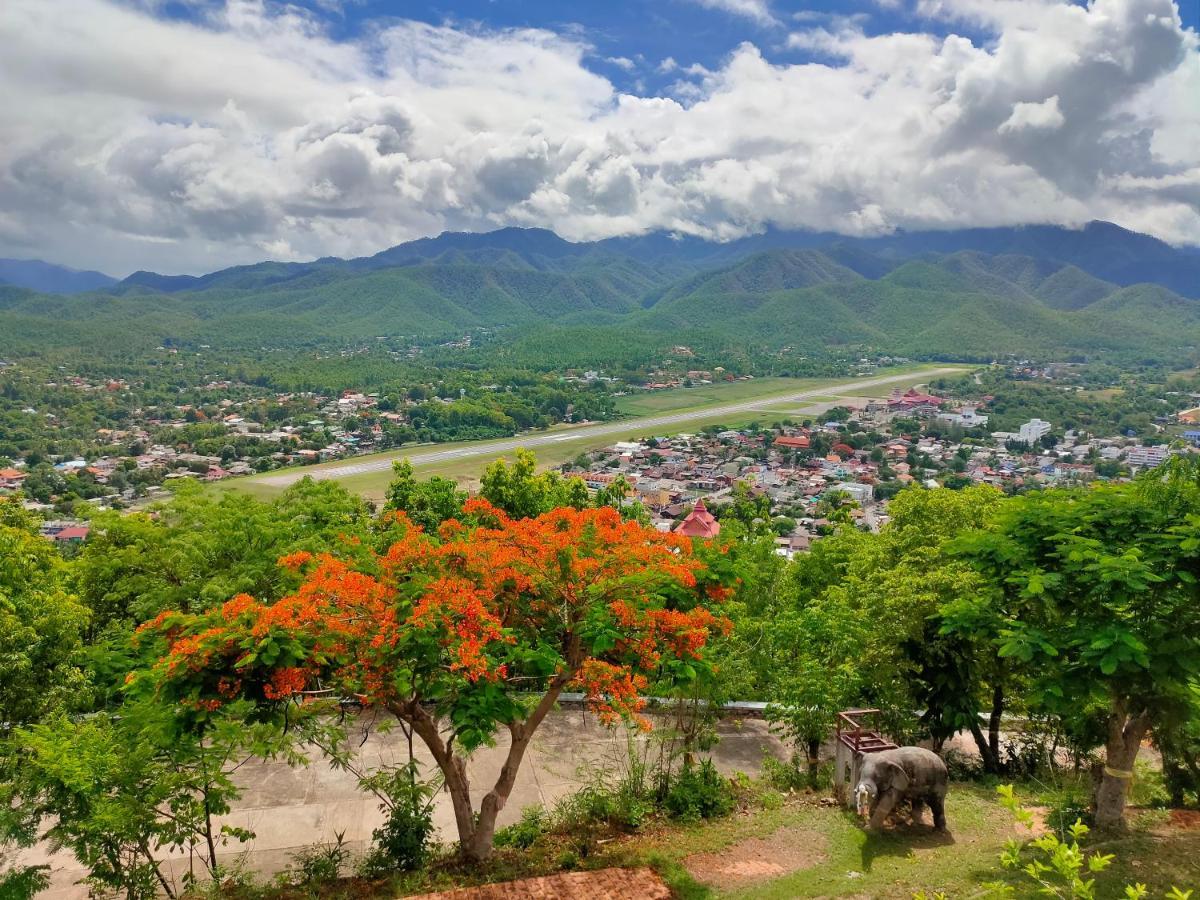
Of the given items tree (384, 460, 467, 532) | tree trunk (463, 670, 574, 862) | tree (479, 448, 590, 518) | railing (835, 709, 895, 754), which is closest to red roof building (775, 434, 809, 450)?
tree (479, 448, 590, 518)

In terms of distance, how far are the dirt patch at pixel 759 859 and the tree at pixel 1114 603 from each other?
298 cm

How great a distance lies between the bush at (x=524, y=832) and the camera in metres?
8.73

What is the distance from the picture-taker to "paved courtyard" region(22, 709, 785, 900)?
9.39 metres

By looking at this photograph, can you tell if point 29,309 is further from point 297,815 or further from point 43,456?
point 297,815

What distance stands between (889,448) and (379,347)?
126582 mm

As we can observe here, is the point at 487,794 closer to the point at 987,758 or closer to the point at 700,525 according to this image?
the point at 987,758

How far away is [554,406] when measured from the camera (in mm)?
91062

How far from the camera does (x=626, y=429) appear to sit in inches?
3206

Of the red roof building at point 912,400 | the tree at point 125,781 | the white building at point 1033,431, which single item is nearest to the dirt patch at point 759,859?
the tree at point 125,781

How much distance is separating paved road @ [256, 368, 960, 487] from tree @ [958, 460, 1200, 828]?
118 ft

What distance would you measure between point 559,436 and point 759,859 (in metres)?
69.6

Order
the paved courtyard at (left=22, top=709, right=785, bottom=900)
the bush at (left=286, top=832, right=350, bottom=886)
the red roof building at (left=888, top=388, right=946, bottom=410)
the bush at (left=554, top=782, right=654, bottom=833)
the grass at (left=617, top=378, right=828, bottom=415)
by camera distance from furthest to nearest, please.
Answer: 1. the grass at (left=617, top=378, right=828, bottom=415)
2. the red roof building at (left=888, top=388, right=946, bottom=410)
3. the paved courtyard at (left=22, top=709, right=785, bottom=900)
4. the bush at (left=554, top=782, right=654, bottom=833)
5. the bush at (left=286, top=832, right=350, bottom=886)

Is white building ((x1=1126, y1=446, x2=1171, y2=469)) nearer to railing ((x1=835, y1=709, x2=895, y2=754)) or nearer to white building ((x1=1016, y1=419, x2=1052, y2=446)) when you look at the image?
white building ((x1=1016, y1=419, x2=1052, y2=446))

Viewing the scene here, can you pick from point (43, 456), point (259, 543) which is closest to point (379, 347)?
point (43, 456)
